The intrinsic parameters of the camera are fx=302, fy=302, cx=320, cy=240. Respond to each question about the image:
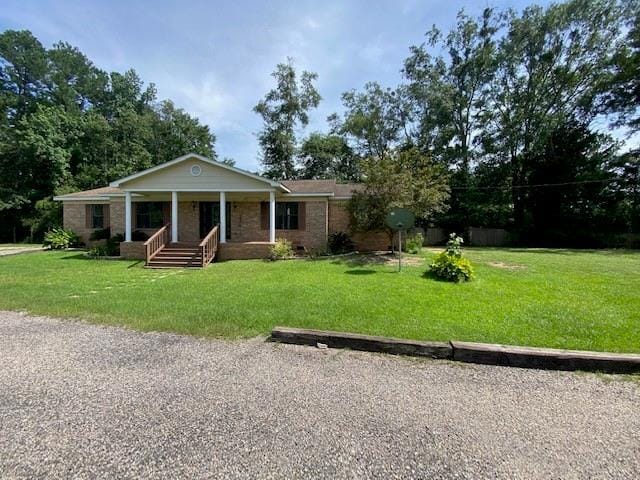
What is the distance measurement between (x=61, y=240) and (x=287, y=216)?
497 inches

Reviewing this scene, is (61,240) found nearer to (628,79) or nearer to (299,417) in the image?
(299,417)

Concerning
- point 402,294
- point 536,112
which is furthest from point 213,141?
point 402,294

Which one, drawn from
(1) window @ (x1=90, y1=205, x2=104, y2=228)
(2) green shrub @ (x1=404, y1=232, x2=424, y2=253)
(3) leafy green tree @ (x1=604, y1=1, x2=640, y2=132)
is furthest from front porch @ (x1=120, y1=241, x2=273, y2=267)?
(3) leafy green tree @ (x1=604, y1=1, x2=640, y2=132)

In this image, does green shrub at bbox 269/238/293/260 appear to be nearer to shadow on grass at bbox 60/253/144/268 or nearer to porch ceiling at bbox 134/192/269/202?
porch ceiling at bbox 134/192/269/202

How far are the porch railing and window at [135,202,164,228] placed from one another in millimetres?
2528

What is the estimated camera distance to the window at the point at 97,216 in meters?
17.2

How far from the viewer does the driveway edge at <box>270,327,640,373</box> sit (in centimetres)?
351

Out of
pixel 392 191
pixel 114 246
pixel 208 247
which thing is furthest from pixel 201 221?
pixel 392 191

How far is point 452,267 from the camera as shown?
8414mm

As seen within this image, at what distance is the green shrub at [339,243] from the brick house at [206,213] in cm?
44

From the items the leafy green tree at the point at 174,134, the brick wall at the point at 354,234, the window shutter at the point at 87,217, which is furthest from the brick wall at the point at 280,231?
the leafy green tree at the point at 174,134

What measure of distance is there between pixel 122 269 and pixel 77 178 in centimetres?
2202

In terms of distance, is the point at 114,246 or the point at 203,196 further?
the point at 203,196

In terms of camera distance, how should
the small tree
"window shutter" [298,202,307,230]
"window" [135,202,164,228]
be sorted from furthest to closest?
"window" [135,202,164,228]
"window shutter" [298,202,307,230]
the small tree
